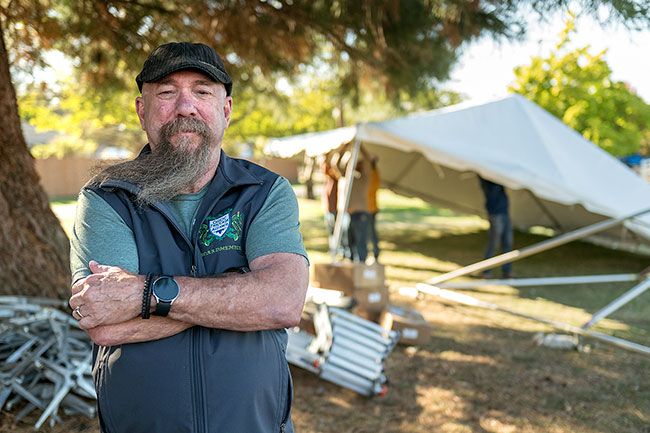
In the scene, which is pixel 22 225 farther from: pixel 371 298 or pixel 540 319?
pixel 540 319

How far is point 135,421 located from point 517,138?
8.79 meters

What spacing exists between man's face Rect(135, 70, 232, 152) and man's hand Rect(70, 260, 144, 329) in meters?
0.44

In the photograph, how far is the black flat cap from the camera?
76.4 inches

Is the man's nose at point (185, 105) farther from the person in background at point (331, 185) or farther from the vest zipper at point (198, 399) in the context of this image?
the person in background at point (331, 185)

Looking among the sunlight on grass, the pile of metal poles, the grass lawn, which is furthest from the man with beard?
the grass lawn

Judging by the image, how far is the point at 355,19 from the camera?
6746 mm

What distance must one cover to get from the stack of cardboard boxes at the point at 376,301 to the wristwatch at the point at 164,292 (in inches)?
168

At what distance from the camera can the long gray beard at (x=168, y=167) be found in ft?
6.18

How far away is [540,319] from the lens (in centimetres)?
688

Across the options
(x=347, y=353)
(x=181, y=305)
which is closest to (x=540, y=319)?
(x=347, y=353)

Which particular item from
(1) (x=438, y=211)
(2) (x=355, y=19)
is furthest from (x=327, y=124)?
(2) (x=355, y=19)

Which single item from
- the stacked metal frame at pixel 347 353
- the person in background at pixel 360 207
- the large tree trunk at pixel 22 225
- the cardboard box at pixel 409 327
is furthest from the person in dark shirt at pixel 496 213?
the large tree trunk at pixel 22 225

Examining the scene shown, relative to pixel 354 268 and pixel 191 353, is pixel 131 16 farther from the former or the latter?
pixel 191 353

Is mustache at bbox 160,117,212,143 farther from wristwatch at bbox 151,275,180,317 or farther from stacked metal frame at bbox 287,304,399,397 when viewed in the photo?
stacked metal frame at bbox 287,304,399,397
